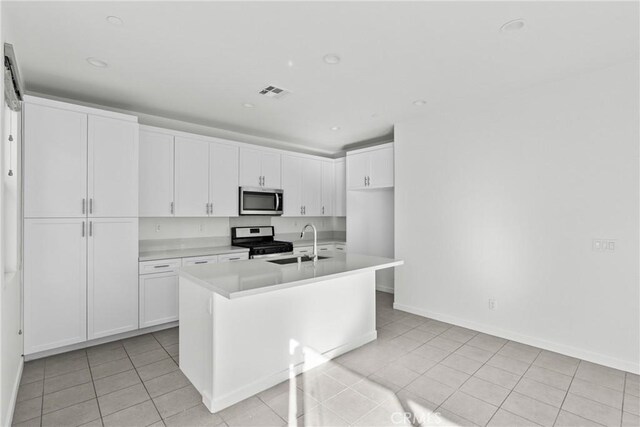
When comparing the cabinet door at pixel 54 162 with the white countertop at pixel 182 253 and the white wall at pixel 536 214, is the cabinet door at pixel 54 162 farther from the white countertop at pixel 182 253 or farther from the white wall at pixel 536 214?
the white wall at pixel 536 214

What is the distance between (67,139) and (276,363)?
2976 millimetres

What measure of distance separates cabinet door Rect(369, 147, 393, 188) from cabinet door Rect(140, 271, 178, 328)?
10.4ft

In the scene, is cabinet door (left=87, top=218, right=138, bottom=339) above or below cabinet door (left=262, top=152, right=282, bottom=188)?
below

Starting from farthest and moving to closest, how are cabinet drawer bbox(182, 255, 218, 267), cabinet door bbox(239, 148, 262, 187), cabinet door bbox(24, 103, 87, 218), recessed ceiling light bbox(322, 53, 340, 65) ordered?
cabinet door bbox(239, 148, 262, 187), cabinet drawer bbox(182, 255, 218, 267), cabinet door bbox(24, 103, 87, 218), recessed ceiling light bbox(322, 53, 340, 65)

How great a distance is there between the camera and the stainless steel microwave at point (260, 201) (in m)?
4.79

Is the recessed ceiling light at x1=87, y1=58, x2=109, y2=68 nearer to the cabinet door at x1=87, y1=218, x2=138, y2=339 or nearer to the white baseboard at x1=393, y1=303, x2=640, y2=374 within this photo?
the cabinet door at x1=87, y1=218, x2=138, y2=339

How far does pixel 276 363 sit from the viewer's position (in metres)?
2.55

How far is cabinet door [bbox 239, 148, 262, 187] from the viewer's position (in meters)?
4.79

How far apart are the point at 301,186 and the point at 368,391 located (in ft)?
12.3

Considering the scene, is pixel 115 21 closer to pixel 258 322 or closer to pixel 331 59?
pixel 331 59

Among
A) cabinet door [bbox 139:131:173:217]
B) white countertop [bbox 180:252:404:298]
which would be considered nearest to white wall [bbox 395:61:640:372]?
white countertop [bbox 180:252:404:298]

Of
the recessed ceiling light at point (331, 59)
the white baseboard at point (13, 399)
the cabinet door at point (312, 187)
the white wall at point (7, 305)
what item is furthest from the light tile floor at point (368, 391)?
the cabinet door at point (312, 187)

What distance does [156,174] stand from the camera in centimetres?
396

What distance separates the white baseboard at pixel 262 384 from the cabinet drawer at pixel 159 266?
A: 1896 millimetres
